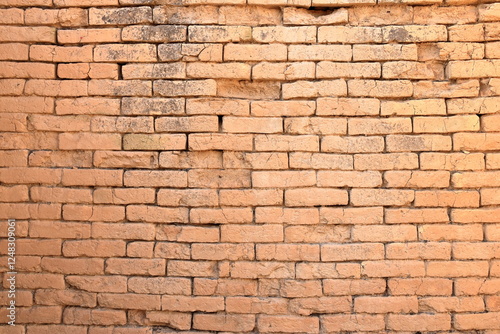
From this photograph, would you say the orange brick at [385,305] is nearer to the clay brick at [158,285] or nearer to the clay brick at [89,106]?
the clay brick at [158,285]

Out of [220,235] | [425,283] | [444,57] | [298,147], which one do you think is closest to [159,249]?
[220,235]

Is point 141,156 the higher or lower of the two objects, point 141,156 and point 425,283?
the higher

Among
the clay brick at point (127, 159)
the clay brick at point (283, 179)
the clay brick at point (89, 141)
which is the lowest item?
the clay brick at point (283, 179)

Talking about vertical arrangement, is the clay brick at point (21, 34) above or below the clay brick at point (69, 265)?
above

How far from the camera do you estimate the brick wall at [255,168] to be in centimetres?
263

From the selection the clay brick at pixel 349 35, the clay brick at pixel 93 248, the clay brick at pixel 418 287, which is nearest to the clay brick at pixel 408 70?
the clay brick at pixel 349 35

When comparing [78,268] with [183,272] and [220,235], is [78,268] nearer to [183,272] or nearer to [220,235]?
[183,272]

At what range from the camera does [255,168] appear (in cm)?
265

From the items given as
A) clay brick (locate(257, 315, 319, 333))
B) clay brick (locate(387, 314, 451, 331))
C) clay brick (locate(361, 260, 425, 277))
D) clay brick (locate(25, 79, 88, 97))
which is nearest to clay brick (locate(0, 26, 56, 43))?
clay brick (locate(25, 79, 88, 97))

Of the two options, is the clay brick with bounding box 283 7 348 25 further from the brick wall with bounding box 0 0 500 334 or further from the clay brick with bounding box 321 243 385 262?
the clay brick with bounding box 321 243 385 262

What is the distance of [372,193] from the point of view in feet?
8.65

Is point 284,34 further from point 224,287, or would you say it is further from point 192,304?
point 192,304

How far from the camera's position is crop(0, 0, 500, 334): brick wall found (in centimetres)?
263

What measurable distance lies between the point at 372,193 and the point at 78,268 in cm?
185
